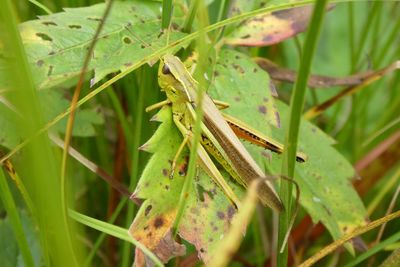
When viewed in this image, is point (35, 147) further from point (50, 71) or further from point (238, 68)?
point (238, 68)

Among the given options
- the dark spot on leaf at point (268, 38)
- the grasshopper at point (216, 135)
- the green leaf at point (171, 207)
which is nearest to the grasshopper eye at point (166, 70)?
the grasshopper at point (216, 135)

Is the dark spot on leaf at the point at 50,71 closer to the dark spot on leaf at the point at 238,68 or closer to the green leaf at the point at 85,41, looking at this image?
the green leaf at the point at 85,41

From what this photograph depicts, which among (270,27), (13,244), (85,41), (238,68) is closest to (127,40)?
(85,41)

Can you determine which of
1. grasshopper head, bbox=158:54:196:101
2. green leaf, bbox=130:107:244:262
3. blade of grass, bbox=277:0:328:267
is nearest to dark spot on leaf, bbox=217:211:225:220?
green leaf, bbox=130:107:244:262

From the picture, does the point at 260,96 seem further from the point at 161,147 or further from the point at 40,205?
the point at 40,205

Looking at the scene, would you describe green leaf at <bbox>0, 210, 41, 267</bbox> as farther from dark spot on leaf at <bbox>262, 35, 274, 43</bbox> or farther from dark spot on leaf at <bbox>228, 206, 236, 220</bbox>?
dark spot on leaf at <bbox>262, 35, 274, 43</bbox>

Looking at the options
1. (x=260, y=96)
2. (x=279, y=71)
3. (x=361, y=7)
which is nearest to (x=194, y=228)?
(x=260, y=96)
